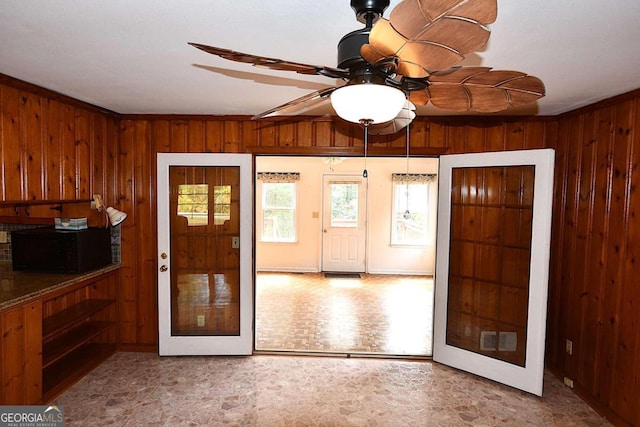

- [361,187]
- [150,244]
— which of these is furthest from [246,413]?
[361,187]

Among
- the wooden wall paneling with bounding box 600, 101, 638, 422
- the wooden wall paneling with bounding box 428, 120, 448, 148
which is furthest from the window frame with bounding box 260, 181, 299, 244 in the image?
the wooden wall paneling with bounding box 600, 101, 638, 422

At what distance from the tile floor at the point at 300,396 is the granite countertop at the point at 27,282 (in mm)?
896

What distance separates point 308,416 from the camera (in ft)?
8.55

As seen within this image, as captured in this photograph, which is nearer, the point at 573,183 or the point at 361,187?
the point at 573,183

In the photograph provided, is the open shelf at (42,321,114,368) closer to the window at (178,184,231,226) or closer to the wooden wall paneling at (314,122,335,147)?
the window at (178,184,231,226)

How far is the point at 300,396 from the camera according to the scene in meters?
2.87

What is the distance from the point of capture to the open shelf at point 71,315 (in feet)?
9.20

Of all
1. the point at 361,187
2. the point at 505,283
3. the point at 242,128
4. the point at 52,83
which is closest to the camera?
the point at 52,83

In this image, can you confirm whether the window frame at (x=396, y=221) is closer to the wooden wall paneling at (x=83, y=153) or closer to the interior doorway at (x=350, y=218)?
the interior doorway at (x=350, y=218)

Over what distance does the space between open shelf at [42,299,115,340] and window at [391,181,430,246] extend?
5.17 meters

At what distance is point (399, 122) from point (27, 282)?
295 centimetres

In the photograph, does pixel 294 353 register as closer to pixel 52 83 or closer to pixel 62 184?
pixel 62 184

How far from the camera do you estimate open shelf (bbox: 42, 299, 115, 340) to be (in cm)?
280

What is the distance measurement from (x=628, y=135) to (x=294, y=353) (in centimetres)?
332
